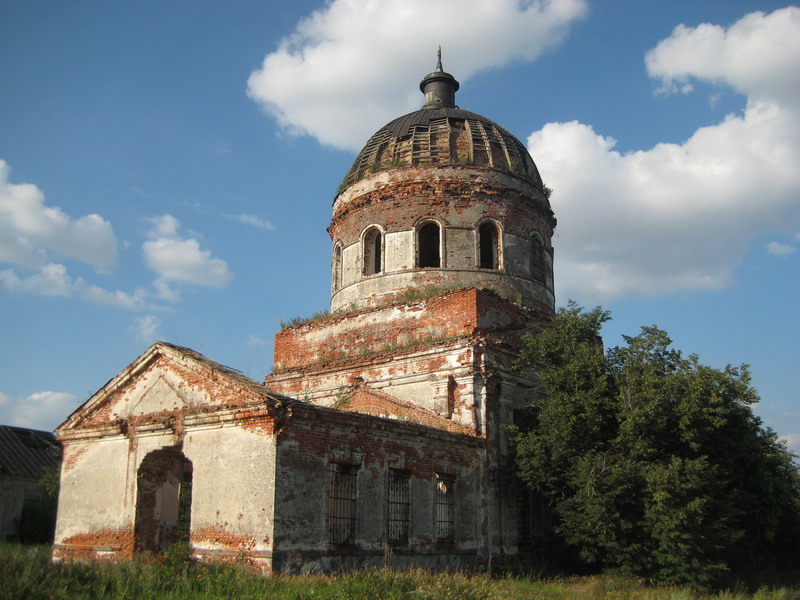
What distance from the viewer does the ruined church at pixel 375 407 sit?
12.0 m

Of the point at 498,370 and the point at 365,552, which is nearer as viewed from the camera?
the point at 365,552

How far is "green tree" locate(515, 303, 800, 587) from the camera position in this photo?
1320 centimetres

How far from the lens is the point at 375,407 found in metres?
16.2

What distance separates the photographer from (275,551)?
11164 millimetres

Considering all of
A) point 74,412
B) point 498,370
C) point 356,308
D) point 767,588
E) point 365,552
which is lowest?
point 767,588

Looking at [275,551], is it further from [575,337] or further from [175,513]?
[575,337]

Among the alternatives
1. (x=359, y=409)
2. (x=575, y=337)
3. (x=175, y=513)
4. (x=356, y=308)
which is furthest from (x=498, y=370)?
(x=175, y=513)

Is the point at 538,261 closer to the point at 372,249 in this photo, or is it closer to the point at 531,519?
the point at 372,249

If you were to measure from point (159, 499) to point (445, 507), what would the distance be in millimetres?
5323

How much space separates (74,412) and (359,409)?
5798mm

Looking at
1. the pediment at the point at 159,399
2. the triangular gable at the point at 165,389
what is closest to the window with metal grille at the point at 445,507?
the triangular gable at the point at 165,389

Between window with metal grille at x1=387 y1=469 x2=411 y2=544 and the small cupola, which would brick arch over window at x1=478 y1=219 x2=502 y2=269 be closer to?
the small cupola

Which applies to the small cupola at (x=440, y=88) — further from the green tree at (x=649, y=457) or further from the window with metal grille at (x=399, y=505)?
the window with metal grille at (x=399, y=505)

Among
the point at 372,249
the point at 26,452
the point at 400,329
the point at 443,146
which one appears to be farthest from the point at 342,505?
the point at 26,452
